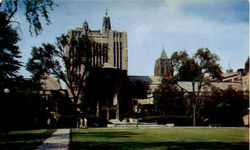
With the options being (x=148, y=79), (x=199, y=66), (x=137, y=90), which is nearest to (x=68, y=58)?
(x=199, y=66)

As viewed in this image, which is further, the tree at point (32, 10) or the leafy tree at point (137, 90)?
the leafy tree at point (137, 90)

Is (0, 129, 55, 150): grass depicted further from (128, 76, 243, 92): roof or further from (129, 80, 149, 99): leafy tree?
(128, 76, 243, 92): roof

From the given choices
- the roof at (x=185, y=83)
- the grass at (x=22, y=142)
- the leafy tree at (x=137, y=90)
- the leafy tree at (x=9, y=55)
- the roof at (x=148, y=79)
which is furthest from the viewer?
the roof at (x=148, y=79)

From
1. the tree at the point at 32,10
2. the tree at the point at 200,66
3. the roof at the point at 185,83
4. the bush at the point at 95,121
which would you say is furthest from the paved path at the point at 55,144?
→ the roof at the point at 185,83

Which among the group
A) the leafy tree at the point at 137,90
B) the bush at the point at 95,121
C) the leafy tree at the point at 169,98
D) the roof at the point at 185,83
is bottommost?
the bush at the point at 95,121

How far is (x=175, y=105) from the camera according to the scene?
5869cm

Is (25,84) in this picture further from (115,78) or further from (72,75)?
(115,78)

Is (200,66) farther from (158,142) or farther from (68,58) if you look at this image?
(158,142)

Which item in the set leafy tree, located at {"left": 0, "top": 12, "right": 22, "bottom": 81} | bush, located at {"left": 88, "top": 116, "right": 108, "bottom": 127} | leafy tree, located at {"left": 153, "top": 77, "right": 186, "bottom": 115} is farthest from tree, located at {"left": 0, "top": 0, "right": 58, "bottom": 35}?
leafy tree, located at {"left": 153, "top": 77, "right": 186, "bottom": 115}

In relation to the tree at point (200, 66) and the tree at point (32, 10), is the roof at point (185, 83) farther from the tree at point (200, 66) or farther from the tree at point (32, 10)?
the tree at point (32, 10)

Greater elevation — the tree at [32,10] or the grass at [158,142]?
the tree at [32,10]

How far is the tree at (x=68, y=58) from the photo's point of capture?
24.8 m

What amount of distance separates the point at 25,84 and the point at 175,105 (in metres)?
36.6

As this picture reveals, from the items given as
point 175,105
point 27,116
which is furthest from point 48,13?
point 175,105
